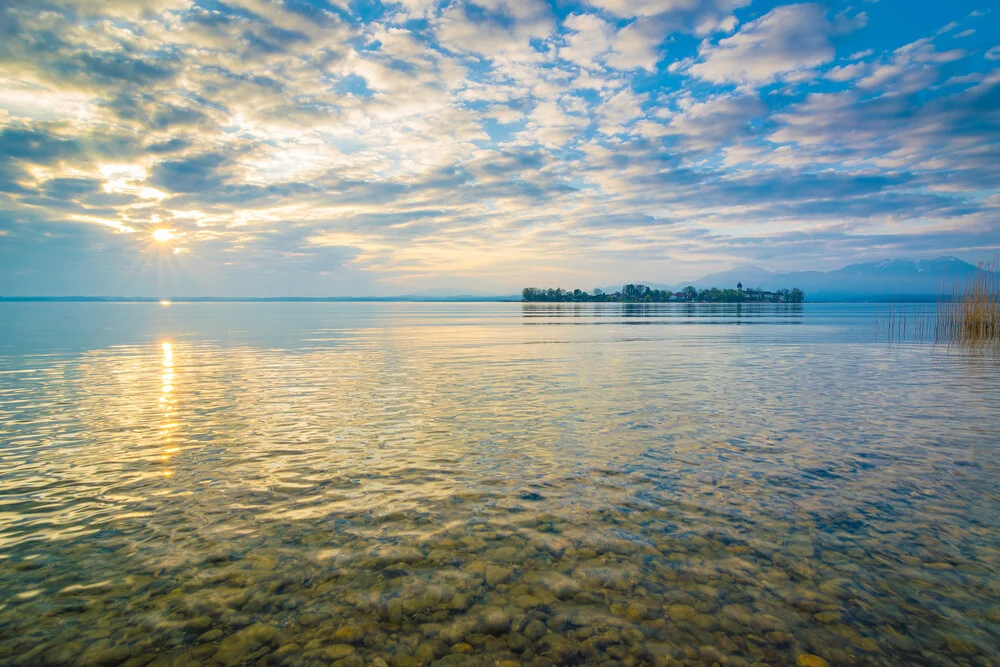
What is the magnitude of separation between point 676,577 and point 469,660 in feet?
12.2

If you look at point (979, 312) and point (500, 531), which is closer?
point (500, 531)

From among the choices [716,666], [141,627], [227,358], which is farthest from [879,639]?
[227,358]

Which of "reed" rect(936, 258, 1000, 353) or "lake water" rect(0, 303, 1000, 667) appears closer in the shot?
"lake water" rect(0, 303, 1000, 667)

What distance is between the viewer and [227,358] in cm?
3981

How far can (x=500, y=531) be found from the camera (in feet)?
33.2

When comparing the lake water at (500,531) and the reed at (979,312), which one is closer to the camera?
the lake water at (500,531)

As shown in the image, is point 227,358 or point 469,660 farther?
point 227,358

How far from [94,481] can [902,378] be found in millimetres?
36910

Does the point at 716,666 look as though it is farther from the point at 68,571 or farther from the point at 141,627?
the point at 68,571

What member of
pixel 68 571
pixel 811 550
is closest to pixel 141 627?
pixel 68 571

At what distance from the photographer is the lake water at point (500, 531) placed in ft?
23.0

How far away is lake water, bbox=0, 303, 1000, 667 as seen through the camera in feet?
23.0

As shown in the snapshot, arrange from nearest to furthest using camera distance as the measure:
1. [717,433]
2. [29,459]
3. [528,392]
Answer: [29,459], [717,433], [528,392]

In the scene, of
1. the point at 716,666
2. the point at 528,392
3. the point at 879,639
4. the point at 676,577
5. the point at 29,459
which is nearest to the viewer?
the point at 716,666
